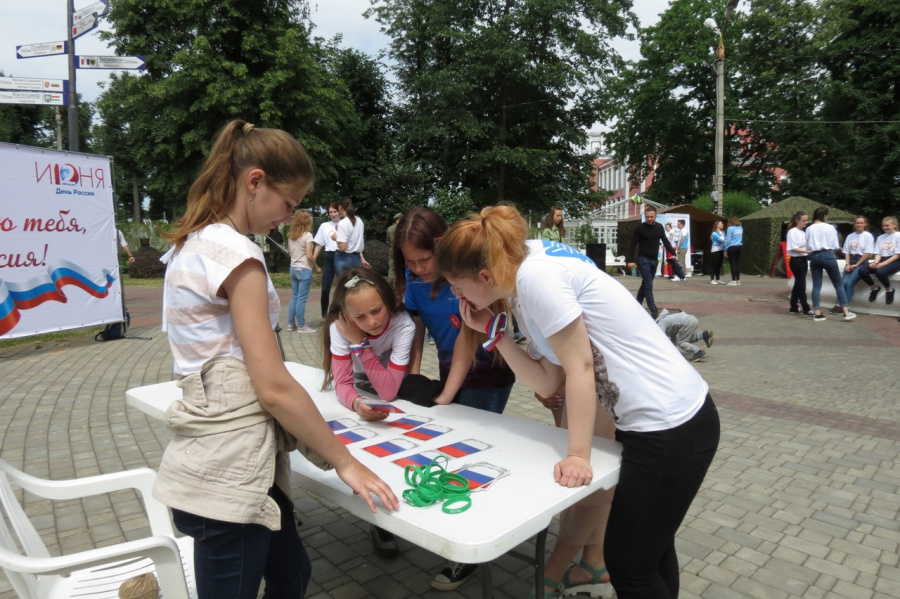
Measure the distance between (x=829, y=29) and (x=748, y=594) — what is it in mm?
32143

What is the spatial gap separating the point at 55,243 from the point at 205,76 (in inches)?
573

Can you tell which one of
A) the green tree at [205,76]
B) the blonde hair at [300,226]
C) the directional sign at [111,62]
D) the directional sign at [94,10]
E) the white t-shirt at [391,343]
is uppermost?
the green tree at [205,76]

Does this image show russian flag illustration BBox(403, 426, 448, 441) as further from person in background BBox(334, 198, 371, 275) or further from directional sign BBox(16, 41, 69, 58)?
directional sign BBox(16, 41, 69, 58)

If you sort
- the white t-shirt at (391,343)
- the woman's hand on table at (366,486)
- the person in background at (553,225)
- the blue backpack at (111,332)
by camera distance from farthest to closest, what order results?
1. the person in background at (553,225)
2. the blue backpack at (111,332)
3. the white t-shirt at (391,343)
4. the woman's hand on table at (366,486)

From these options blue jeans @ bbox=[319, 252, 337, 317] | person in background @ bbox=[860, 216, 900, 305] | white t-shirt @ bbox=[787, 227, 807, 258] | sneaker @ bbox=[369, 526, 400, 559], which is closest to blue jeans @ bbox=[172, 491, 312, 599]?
sneaker @ bbox=[369, 526, 400, 559]

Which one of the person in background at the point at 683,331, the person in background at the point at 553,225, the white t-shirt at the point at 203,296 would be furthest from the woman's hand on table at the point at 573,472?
the person in background at the point at 553,225

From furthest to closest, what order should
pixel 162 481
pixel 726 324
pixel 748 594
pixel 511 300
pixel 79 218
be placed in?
1. pixel 726 324
2. pixel 79 218
3. pixel 748 594
4. pixel 511 300
5. pixel 162 481

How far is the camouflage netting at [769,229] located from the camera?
21172 millimetres

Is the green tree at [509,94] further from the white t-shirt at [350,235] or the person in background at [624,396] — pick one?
the person in background at [624,396]

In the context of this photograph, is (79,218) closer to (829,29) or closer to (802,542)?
(802,542)

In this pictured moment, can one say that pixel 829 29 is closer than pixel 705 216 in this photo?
No

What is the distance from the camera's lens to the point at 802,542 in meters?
2.96

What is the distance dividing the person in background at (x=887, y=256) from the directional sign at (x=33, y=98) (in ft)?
41.3

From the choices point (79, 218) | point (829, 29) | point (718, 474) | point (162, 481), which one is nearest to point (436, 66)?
point (829, 29)
